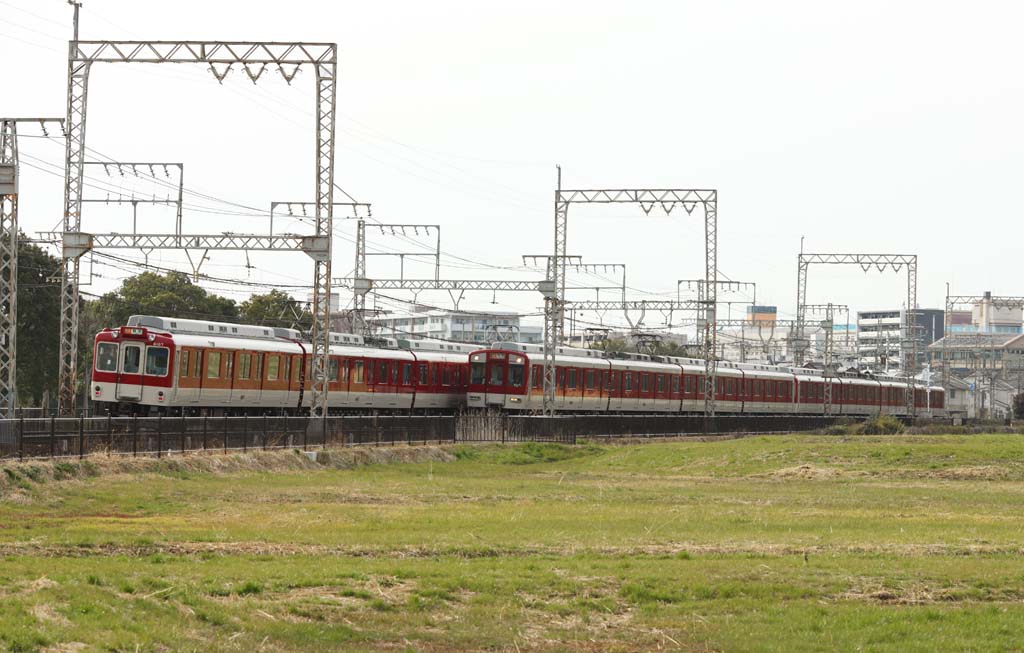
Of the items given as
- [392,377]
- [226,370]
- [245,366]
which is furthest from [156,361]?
[392,377]

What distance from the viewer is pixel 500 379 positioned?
65375 millimetres

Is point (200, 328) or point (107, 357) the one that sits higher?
point (200, 328)

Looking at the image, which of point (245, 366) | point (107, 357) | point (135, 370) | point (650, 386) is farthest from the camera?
point (650, 386)

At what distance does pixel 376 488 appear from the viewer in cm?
3631

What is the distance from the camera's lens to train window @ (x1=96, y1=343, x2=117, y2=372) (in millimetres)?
48688

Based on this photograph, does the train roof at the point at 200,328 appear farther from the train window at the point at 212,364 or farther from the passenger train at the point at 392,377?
the train window at the point at 212,364

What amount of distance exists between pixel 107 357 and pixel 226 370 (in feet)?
12.6

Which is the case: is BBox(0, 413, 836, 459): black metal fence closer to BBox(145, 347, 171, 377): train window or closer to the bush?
BBox(145, 347, 171, 377): train window

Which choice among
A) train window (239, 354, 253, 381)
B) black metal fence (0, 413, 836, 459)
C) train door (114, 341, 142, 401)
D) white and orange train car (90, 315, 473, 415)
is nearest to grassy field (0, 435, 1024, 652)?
black metal fence (0, 413, 836, 459)

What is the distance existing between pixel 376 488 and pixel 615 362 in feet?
120

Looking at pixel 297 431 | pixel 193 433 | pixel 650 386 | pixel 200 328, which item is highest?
pixel 200 328

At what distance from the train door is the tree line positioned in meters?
9.08

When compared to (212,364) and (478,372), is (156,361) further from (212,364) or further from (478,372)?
(478,372)

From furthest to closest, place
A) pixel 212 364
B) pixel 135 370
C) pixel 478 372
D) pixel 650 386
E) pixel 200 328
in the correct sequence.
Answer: pixel 650 386
pixel 478 372
pixel 200 328
pixel 212 364
pixel 135 370
